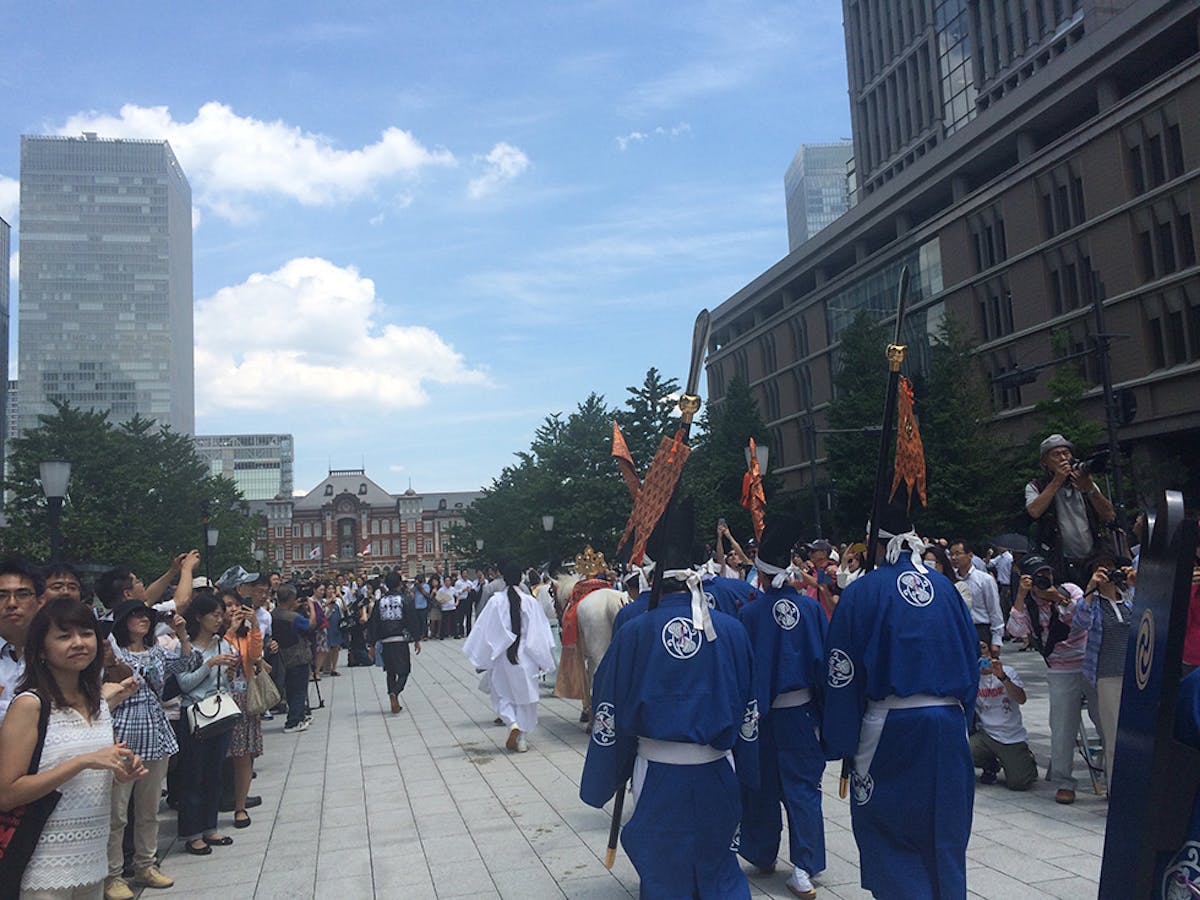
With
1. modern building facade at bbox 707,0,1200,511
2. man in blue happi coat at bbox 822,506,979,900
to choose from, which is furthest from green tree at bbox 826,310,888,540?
man in blue happi coat at bbox 822,506,979,900

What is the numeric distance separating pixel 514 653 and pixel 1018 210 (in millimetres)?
35317

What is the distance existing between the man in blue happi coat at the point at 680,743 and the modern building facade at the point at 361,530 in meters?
119

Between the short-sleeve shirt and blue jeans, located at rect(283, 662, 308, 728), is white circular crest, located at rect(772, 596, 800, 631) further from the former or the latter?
blue jeans, located at rect(283, 662, 308, 728)

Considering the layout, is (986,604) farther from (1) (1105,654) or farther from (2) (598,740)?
(2) (598,740)

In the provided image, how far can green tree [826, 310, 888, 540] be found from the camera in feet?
121

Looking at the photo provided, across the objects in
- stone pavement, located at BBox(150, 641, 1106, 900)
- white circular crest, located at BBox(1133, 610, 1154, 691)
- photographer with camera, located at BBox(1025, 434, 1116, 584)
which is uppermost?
photographer with camera, located at BBox(1025, 434, 1116, 584)

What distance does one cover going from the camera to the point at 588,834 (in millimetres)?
7410

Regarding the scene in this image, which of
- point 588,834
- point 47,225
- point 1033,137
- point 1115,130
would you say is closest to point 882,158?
point 1033,137

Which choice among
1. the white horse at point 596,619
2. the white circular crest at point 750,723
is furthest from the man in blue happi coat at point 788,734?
the white horse at point 596,619

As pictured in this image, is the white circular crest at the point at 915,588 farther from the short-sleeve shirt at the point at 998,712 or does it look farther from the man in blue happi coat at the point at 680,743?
the short-sleeve shirt at the point at 998,712

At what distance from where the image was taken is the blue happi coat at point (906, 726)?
469 centimetres

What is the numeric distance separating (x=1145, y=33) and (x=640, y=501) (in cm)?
3494

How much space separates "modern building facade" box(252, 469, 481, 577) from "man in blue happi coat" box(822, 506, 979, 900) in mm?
119646

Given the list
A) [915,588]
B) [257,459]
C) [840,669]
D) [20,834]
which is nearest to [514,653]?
[840,669]
